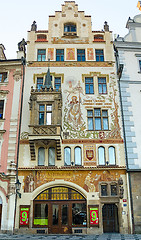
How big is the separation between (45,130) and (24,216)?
23.4 ft

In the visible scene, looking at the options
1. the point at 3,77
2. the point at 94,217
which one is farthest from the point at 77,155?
the point at 3,77

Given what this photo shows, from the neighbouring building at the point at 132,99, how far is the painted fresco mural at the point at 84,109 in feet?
2.74

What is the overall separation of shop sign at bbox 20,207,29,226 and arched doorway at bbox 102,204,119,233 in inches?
244

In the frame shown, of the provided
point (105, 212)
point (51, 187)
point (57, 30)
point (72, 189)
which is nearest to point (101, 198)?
point (105, 212)

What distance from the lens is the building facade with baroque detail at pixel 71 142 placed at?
19.5m

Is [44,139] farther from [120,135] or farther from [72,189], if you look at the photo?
[120,135]

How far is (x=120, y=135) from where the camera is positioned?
851 inches

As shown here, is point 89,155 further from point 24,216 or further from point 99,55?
point 99,55

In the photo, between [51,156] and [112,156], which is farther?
[112,156]

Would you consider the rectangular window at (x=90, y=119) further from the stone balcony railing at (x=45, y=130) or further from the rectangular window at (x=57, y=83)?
A: the rectangular window at (x=57, y=83)

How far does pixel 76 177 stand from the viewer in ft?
66.6

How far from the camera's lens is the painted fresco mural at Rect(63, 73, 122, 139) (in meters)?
21.7

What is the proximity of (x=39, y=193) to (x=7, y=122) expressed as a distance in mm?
7039

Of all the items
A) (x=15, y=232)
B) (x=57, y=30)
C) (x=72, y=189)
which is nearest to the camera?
(x=15, y=232)
